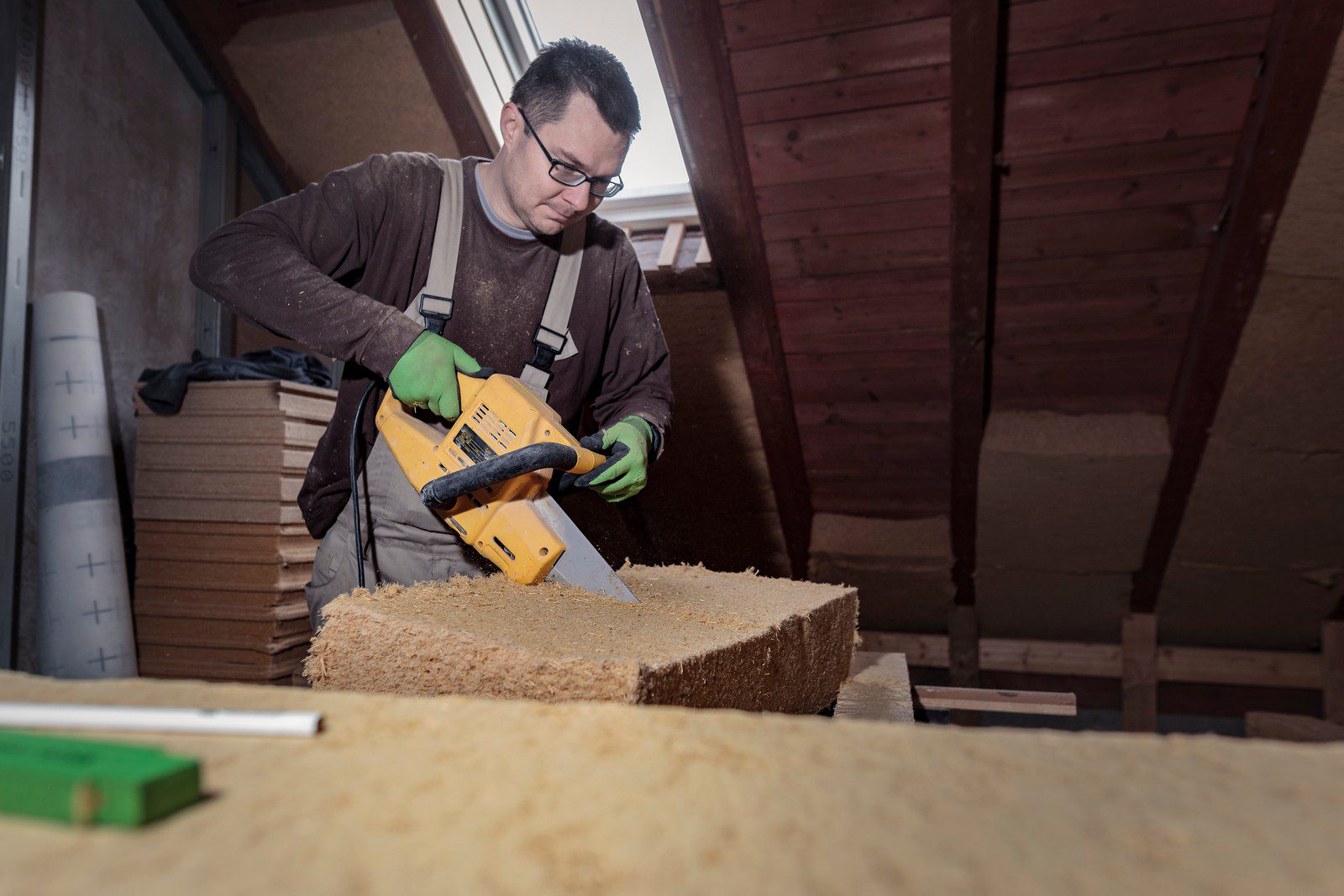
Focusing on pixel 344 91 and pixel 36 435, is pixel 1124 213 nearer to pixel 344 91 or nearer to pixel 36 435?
pixel 344 91

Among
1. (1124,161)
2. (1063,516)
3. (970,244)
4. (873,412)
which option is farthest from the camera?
(1063,516)

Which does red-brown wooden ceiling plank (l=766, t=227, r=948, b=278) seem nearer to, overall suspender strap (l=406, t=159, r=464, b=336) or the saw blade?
overall suspender strap (l=406, t=159, r=464, b=336)

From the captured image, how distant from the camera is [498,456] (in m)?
1.39

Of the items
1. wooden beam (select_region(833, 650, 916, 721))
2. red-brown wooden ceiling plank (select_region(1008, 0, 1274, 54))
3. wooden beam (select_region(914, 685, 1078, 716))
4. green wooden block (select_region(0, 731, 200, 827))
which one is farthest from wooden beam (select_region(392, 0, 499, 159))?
green wooden block (select_region(0, 731, 200, 827))

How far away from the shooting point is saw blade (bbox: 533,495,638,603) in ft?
4.62

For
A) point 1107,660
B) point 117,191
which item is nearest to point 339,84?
point 117,191

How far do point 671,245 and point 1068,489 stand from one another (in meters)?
2.03

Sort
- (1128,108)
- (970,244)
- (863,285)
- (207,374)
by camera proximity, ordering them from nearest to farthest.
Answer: (1128,108), (970,244), (207,374), (863,285)

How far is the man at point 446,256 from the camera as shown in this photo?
154 cm

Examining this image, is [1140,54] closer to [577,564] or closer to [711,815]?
[577,564]

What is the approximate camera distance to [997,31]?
7.92 ft

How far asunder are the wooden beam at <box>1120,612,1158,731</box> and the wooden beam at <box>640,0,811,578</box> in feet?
6.36

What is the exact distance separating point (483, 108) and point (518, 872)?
10.6 ft

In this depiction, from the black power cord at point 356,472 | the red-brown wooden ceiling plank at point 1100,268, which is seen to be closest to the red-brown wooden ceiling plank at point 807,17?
the red-brown wooden ceiling plank at point 1100,268
